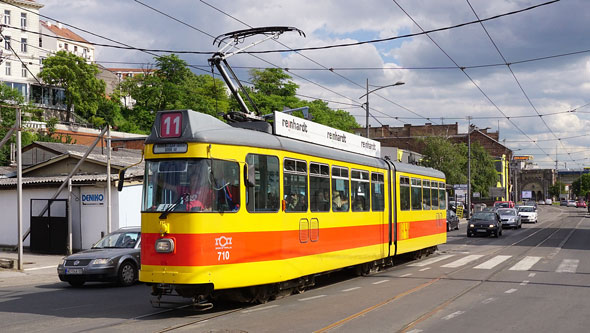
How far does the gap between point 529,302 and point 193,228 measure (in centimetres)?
628

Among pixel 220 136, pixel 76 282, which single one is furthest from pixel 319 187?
pixel 76 282

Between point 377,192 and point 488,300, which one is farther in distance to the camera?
point 377,192

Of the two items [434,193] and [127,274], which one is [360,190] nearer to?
[127,274]

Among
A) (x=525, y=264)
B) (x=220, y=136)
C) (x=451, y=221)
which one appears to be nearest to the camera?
(x=220, y=136)

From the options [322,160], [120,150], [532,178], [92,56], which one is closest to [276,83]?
[120,150]

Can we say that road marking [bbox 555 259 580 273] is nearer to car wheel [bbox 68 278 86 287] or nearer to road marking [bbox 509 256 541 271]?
road marking [bbox 509 256 541 271]

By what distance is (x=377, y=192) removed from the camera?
16.5 meters

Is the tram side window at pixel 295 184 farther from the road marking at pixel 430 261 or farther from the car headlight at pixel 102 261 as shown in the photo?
the road marking at pixel 430 261

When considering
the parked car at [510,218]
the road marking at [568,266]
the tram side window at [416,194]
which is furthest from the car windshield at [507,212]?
the tram side window at [416,194]

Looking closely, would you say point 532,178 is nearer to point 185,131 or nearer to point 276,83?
point 276,83

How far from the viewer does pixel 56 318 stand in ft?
33.6

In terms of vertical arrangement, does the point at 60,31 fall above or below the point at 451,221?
above

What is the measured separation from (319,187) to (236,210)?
3012 millimetres

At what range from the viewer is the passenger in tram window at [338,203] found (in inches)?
537
